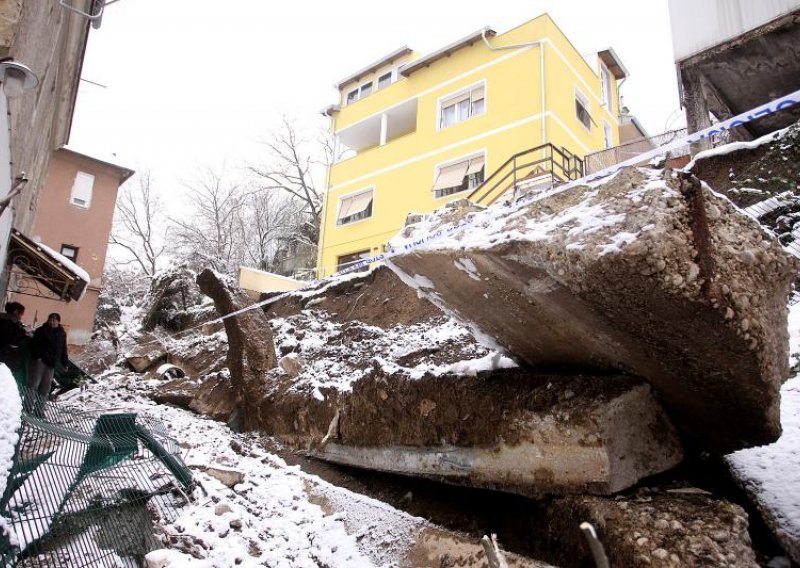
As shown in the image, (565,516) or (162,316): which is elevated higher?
(162,316)

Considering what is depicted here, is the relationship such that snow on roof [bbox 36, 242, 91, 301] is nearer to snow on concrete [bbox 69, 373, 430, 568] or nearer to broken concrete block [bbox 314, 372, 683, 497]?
snow on concrete [bbox 69, 373, 430, 568]

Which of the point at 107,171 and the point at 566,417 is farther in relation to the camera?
the point at 107,171

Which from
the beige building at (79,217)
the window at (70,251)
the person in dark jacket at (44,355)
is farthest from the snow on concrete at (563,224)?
the window at (70,251)

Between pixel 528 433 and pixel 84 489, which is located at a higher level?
pixel 528 433

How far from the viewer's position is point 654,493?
2.58 metres

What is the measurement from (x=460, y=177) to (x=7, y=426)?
13922 millimetres

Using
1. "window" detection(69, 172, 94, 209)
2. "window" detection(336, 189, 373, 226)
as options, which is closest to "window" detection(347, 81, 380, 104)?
"window" detection(336, 189, 373, 226)

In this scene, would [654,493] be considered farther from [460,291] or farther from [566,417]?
[460,291]

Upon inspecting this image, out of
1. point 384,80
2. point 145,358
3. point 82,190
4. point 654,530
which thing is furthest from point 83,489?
point 82,190

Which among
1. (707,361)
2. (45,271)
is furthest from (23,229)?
(707,361)

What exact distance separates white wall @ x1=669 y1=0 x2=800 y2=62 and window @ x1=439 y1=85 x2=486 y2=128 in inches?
277

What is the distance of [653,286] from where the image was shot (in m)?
1.89

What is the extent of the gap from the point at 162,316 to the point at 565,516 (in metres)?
14.9

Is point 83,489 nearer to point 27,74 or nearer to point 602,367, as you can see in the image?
point 27,74
